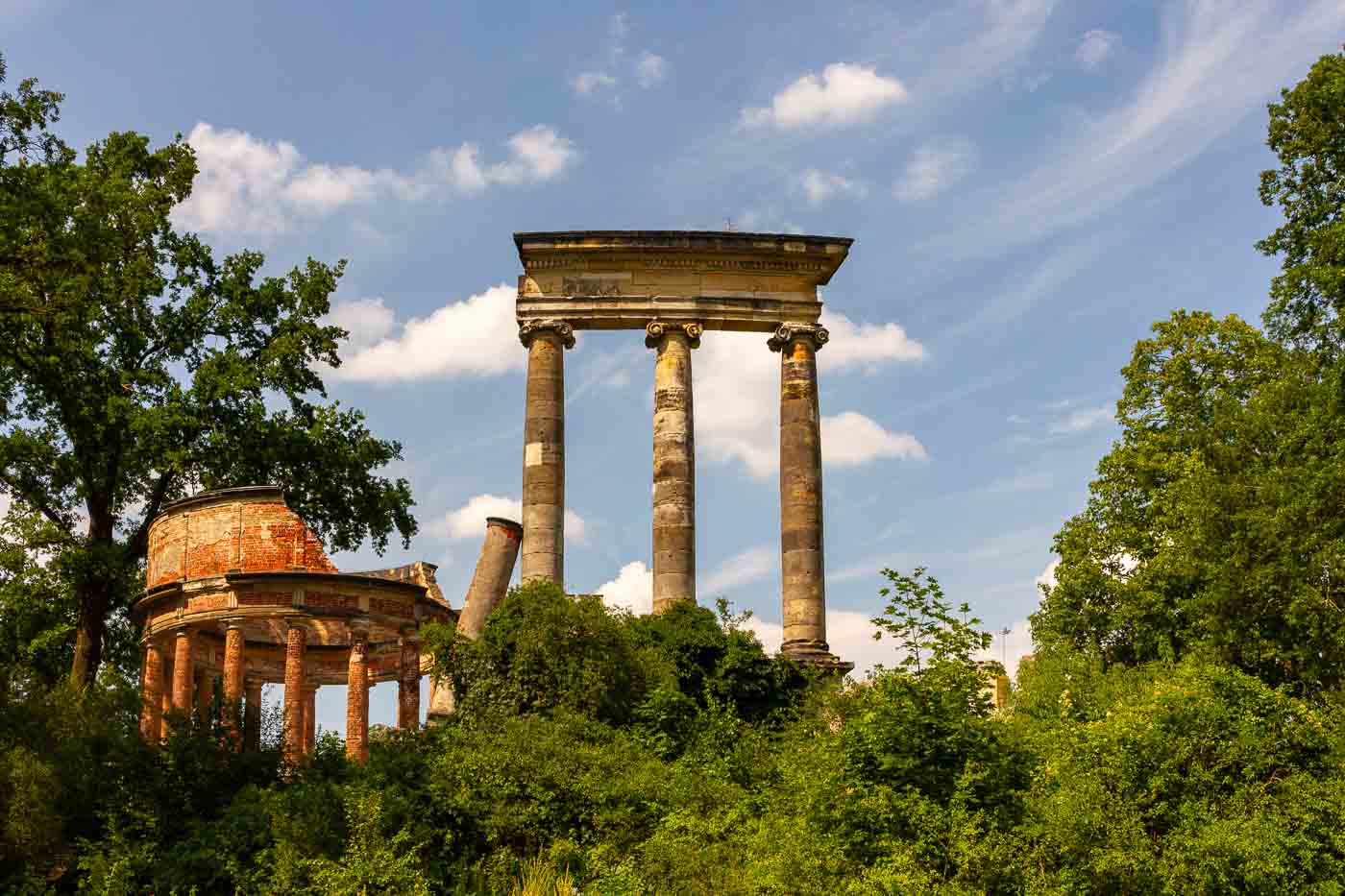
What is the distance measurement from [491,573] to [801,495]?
26.7 feet

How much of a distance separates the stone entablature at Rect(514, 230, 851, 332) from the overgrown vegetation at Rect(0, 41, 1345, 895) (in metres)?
8.50

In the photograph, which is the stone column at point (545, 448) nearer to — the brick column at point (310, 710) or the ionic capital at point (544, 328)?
the ionic capital at point (544, 328)

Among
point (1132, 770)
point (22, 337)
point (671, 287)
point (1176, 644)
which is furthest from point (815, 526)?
point (22, 337)

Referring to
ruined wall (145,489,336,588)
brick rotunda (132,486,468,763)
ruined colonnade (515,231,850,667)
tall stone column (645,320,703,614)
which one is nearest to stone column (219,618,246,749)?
brick rotunda (132,486,468,763)

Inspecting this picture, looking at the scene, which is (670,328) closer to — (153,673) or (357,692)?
(357,692)

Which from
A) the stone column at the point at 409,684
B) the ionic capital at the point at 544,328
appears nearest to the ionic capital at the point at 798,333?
the ionic capital at the point at 544,328

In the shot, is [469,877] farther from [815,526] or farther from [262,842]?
[815,526]

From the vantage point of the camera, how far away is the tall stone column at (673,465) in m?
33.7

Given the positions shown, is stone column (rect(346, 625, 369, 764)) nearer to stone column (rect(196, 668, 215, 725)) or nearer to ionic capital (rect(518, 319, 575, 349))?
stone column (rect(196, 668, 215, 725))

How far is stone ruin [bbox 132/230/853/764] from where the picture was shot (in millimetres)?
29688

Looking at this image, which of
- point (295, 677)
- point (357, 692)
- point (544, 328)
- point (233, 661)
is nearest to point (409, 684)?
point (357, 692)

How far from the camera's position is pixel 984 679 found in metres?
19.4

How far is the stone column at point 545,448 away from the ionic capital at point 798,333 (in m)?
5.03

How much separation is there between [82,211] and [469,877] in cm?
1187
